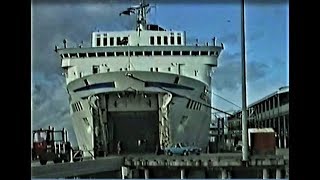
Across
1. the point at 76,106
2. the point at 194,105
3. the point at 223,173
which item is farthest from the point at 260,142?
the point at 76,106

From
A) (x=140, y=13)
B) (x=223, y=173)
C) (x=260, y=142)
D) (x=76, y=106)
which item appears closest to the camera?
(x=260, y=142)

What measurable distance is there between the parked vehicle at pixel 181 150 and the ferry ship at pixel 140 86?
0.28 ft

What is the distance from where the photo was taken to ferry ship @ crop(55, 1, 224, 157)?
5.68 m

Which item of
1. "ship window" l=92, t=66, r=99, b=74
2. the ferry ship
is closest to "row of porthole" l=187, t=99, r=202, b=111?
the ferry ship

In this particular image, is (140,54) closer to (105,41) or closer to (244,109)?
(105,41)

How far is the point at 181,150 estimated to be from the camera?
18.7ft

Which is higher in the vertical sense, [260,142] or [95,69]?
[95,69]

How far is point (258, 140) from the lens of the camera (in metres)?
4.40

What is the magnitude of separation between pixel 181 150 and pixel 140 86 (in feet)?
4.84

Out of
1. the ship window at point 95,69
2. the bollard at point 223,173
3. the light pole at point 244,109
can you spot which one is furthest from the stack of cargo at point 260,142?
the ship window at point 95,69

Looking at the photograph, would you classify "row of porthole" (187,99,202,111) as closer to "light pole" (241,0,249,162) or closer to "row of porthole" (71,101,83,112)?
"row of porthole" (71,101,83,112)

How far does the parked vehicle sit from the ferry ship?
0.28ft

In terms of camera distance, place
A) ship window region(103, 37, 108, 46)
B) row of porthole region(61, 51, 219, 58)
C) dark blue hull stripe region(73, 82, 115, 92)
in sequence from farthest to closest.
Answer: dark blue hull stripe region(73, 82, 115, 92)
row of porthole region(61, 51, 219, 58)
ship window region(103, 37, 108, 46)
